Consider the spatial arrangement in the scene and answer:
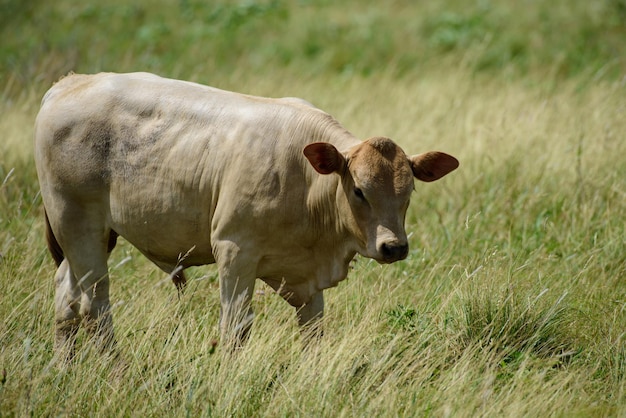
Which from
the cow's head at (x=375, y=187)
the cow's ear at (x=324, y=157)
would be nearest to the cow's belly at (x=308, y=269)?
the cow's head at (x=375, y=187)

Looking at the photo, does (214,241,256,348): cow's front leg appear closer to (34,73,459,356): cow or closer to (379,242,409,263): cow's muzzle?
(34,73,459,356): cow

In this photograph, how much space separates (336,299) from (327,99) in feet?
16.6

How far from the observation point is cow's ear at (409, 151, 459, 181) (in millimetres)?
4879

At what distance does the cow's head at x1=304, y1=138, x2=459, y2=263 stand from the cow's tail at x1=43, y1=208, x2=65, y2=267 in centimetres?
206

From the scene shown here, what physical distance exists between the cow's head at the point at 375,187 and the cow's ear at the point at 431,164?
3.5 inches

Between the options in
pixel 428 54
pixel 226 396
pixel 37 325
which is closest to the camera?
pixel 226 396

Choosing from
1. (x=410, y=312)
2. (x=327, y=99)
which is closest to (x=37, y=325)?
(x=410, y=312)

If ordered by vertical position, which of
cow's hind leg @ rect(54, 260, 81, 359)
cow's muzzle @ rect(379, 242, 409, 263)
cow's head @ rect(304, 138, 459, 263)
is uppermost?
cow's head @ rect(304, 138, 459, 263)

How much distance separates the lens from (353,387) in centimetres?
466

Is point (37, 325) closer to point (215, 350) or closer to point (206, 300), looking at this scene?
point (206, 300)

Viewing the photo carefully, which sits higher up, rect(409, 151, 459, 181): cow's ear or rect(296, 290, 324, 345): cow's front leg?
rect(409, 151, 459, 181): cow's ear

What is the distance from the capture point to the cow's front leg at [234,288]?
16.2 feet

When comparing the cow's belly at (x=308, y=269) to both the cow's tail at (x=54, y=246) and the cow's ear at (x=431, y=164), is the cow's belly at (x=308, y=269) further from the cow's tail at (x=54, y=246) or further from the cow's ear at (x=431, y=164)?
the cow's tail at (x=54, y=246)

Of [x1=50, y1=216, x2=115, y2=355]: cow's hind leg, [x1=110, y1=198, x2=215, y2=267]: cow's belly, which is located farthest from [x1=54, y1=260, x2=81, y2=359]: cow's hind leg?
[x1=110, y1=198, x2=215, y2=267]: cow's belly
